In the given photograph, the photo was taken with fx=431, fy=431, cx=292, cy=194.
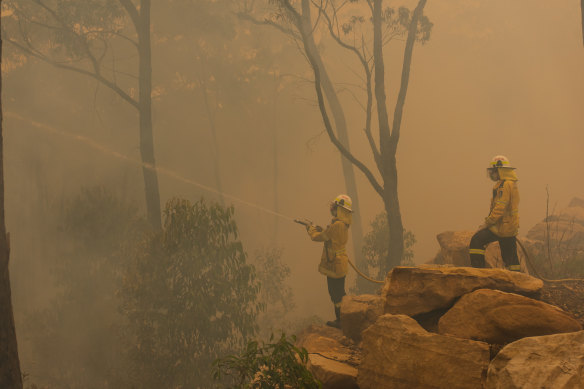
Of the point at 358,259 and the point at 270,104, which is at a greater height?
the point at 270,104

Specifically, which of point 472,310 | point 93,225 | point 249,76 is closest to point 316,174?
point 249,76

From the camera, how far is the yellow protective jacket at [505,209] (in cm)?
618

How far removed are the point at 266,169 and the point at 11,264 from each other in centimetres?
2163

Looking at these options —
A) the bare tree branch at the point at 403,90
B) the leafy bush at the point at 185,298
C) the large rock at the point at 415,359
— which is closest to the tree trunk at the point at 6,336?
the large rock at the point at 415,359

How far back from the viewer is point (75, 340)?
10.8m

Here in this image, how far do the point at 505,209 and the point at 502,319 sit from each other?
3119 mm

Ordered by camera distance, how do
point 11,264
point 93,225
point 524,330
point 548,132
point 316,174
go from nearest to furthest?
point 524,330, point 93,225, point 11,264, point 316,174, point 548,132

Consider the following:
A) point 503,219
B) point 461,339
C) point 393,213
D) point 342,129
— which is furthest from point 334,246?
point 342,129

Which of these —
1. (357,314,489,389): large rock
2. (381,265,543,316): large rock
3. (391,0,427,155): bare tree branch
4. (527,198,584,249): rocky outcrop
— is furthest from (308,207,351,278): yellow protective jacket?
(527,198,584,249): rocky outcrop

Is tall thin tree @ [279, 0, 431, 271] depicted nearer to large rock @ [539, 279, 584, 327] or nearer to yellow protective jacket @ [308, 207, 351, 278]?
yellow protective jacket @ [308, 207, 351, 278]

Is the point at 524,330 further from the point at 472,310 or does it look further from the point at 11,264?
the point at 11,264

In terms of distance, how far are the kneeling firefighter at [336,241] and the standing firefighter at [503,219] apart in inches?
78.0

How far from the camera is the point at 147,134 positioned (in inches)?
465

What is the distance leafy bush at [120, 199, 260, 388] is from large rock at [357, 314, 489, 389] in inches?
156
